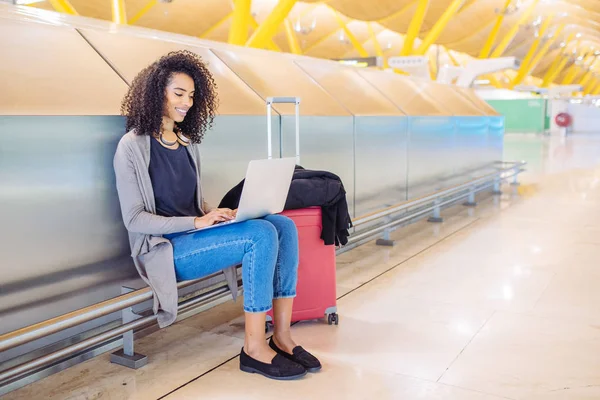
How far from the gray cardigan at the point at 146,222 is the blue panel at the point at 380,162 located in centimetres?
288

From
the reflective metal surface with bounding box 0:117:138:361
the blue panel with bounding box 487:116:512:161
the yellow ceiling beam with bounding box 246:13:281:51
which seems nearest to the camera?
the reflective metal surface with bounding box 0:117:138:361

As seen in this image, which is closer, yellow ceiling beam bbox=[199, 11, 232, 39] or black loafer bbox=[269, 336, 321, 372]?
black loafer bbox=[269, 336, 321, 372]

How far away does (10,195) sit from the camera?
A: 95.5 inches

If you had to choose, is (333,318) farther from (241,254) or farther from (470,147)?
(470,147)

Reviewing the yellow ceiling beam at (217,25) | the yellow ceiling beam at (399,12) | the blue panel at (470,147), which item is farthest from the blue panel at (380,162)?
the yellow ceiling beam at (217,25)

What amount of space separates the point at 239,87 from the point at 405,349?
2.12 m

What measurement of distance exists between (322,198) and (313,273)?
43 cm

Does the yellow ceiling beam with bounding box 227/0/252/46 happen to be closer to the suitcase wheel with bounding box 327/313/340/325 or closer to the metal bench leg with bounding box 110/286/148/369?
the suitcase wheel with bounding box 327/313/340/325

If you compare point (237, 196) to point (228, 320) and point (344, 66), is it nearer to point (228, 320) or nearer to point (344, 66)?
point (228, 320)

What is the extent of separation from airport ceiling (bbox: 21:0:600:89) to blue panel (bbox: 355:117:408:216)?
9.98m

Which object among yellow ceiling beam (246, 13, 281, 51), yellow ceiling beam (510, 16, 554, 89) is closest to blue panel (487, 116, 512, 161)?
yellow ceiling beam (246, 13, 281, 51)

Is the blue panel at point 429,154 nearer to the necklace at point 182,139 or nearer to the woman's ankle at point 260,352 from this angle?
the necklace at point 182,139

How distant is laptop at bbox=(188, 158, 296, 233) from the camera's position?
8.28ft

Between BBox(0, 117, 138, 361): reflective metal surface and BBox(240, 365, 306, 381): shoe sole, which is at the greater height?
BBox(0, 117, 138, 361): reflective metal surface
